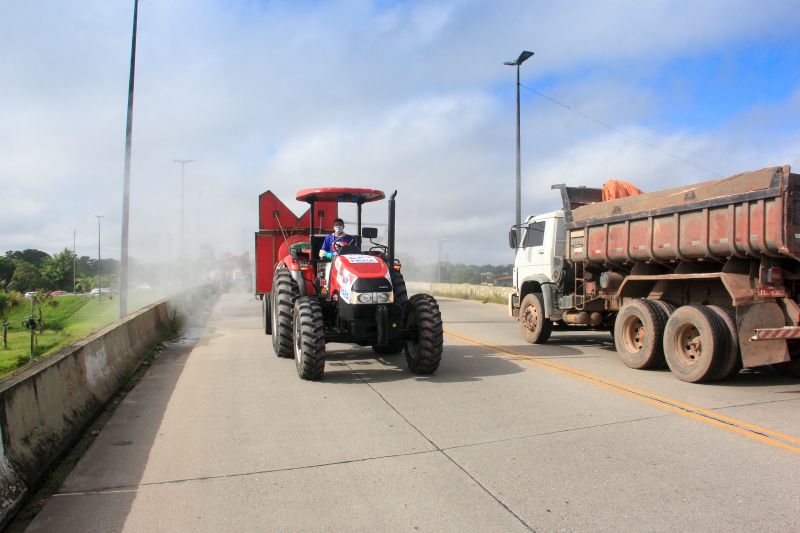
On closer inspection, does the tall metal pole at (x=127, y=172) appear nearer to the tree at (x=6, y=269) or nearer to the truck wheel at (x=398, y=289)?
the truck wheel at (x=398, y=289)

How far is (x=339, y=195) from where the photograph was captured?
32.0 ft

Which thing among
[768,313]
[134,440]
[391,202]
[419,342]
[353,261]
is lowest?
[134,440]

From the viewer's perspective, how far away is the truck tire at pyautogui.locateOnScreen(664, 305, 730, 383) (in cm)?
750

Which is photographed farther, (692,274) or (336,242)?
(336,242)

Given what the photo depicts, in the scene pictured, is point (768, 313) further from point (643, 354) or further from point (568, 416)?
point (568, 416)

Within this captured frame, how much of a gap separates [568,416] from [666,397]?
1618mm

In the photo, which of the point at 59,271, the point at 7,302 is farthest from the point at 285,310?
the point at 59,271

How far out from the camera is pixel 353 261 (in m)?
8.69

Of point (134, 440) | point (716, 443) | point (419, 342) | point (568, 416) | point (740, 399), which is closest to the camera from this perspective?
point (716, 443)

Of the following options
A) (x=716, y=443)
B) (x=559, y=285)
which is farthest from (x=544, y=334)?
(x=716, y=443)

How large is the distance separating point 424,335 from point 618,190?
17.3ft

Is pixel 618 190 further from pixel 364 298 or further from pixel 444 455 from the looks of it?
pixel 444 455

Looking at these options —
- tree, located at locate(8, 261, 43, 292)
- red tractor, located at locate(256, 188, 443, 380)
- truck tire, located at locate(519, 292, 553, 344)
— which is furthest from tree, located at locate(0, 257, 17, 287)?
truck tire, located at locate(519, 292, 553, 344)

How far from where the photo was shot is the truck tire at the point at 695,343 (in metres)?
7.50
